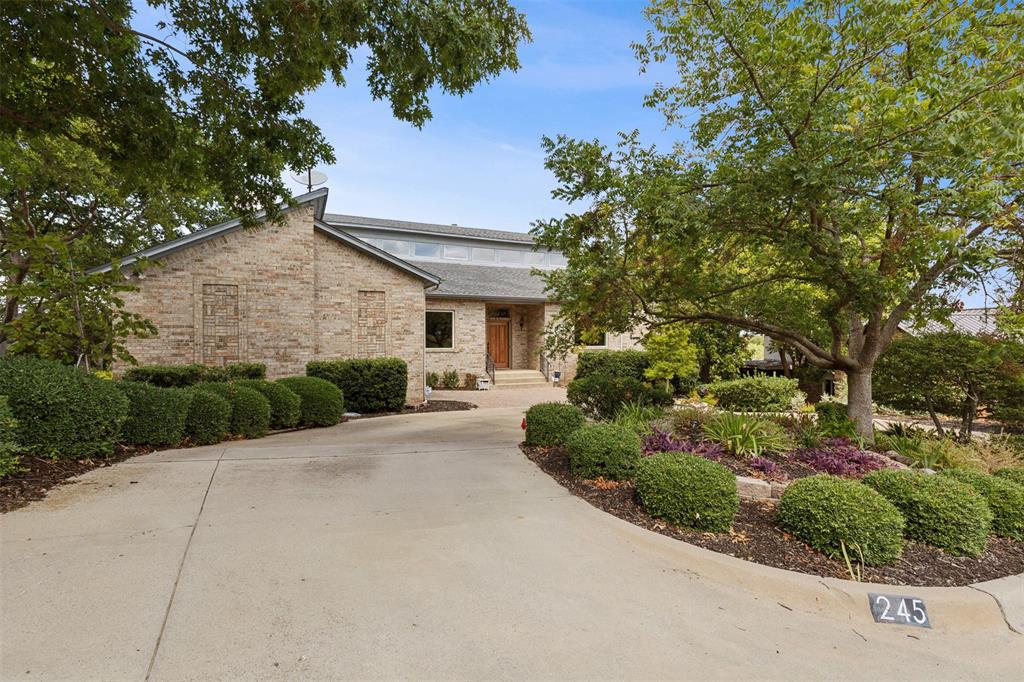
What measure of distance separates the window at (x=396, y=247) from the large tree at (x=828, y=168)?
53.0ft

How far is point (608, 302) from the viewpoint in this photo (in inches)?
287

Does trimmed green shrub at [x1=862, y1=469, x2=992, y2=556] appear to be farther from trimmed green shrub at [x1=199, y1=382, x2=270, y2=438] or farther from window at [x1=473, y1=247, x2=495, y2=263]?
window at [x1=473, y1=247, x2=495, y2=263]

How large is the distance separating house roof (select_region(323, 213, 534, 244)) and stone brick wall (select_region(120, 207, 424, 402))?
866 centimetres

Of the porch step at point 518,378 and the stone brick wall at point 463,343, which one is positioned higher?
the stone brick wall at point 463,343

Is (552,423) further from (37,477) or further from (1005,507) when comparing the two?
(37,477)

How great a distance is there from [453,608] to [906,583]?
312cm

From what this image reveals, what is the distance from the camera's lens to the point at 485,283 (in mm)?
20219

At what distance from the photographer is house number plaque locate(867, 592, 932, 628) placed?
3.03m

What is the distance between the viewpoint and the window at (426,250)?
22.3m

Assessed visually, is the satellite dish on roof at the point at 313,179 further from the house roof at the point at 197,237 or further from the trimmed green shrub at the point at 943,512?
the trimmed green shrub at the point at 943,512

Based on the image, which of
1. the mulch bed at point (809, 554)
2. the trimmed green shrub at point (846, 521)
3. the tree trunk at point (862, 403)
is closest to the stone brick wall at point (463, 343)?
the tree trunk at point (862, 403)

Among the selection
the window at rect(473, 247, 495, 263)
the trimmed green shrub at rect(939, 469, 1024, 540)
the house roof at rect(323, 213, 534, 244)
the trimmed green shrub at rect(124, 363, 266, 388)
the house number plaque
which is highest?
the house roof at rect(323, 213, 534, 244)

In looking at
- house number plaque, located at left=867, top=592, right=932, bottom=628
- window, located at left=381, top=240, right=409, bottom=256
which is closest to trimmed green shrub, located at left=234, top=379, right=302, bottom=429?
house number plaque, located at left=867, top=592, right=932, bottom=628

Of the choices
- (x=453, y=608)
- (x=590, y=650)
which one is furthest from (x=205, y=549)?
(x=590, y=650)
